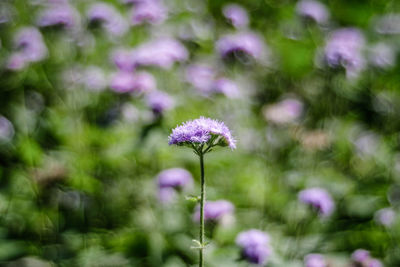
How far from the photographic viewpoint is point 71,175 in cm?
242

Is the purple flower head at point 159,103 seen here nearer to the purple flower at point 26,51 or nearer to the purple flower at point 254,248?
the purple flower at point 254,248

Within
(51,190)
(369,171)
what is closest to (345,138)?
(369,171)

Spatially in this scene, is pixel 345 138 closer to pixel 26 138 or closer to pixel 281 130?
pixel 281 130

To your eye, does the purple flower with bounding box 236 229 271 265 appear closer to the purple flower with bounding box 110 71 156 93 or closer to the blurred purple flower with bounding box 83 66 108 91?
the purple flower with bounding box 110 71 156 93

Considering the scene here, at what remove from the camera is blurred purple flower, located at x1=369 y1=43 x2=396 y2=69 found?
3.41 meters

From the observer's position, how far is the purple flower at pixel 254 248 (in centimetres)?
178

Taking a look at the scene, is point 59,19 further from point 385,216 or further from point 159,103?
point 385,216

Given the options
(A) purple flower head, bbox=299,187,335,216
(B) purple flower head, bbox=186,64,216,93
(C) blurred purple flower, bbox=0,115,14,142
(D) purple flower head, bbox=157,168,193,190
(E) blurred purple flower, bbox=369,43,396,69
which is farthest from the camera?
(E) blurred purple flower, bbox=369,43,396,69

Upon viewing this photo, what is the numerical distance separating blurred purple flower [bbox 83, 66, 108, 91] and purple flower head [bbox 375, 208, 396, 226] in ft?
6.11

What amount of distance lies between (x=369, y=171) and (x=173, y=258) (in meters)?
1.69

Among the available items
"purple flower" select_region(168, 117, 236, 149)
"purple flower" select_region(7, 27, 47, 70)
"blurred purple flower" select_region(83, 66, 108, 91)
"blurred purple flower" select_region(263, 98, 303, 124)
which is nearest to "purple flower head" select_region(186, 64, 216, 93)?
"blurred purple flower" select_region(263, 98, 303, 124)

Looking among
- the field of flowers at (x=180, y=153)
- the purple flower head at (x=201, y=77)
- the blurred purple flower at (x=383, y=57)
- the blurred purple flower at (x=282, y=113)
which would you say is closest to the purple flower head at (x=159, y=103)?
the field of flowers at (x=180, y=153)

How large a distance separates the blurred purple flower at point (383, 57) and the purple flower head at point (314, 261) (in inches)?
76.8

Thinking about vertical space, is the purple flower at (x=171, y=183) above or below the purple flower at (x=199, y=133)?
above
